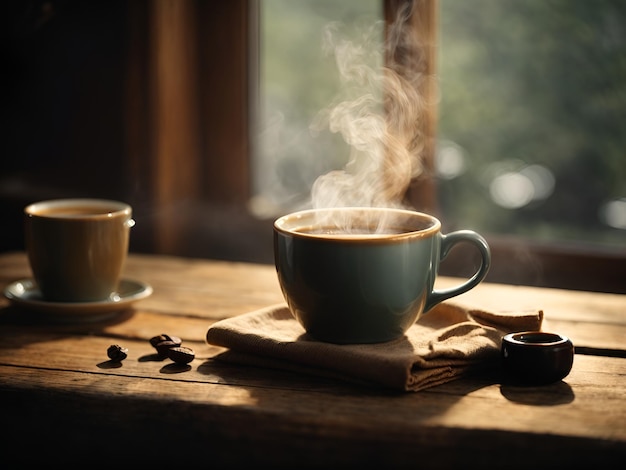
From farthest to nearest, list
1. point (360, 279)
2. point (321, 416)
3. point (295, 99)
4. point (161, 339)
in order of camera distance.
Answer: point (295, 99) → point (161, 339) → point (360, 279) → point (321, 416)

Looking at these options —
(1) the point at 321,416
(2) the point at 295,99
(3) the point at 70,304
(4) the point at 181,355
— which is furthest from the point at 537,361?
(2) the point at 295,99

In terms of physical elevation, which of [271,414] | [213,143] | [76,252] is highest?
[213,143]

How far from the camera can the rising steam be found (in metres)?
2.04

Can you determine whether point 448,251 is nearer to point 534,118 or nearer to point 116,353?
point 116,353

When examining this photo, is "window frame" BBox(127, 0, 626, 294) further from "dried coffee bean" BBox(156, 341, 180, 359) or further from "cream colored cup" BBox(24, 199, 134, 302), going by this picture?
"dried coffee bean" BBox(156, 341, 180, 359)

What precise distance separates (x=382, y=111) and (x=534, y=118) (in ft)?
1.42

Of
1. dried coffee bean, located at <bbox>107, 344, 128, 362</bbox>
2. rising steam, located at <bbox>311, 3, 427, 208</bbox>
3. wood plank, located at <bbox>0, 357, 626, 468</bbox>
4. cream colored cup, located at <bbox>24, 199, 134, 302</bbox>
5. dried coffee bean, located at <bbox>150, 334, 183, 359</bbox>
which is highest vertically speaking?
rising steam, located at <bbox>311, 3, 427, 208</bbox>

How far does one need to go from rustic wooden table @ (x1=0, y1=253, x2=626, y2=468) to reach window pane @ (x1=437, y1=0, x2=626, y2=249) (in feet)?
3.59

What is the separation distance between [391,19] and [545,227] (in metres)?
0.76

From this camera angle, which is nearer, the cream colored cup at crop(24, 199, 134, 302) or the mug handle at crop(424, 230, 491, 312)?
the mug handle at crop(424, 230, 491, 312)

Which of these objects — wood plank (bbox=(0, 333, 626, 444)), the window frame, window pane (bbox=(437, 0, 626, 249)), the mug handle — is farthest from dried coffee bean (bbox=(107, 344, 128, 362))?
window pane (bbox=(437, 0, 626, 249))

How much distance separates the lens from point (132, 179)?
2.31 metres

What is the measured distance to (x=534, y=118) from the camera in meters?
2.14

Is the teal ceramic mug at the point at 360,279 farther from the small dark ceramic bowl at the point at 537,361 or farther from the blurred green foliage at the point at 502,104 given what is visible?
the blurred green foliage at the point at 502,104
